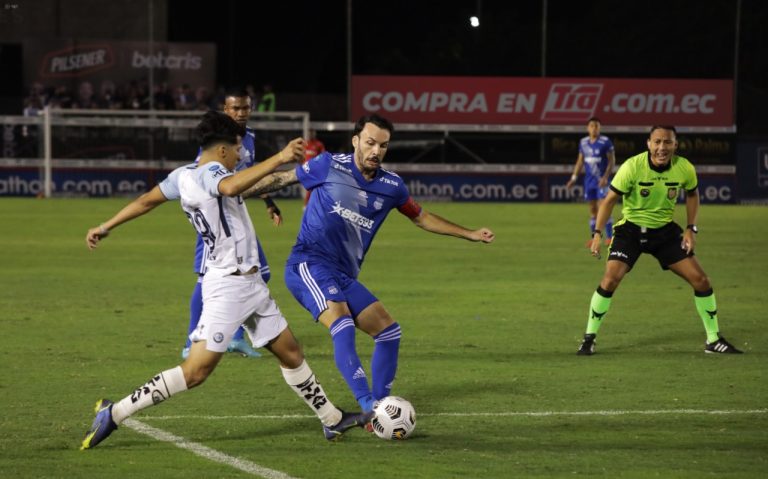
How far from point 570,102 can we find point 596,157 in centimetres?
1220

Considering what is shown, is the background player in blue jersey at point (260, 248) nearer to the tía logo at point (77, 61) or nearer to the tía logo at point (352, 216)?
the tía logo at point (352, 216)

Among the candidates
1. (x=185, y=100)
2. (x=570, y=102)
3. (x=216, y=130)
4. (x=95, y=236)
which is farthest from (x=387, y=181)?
(x=185, y=100)

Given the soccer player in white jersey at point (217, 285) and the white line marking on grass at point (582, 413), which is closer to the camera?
the soccer player in white jersey at point (217, 285)

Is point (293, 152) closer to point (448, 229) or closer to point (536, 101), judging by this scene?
point (448, 229)

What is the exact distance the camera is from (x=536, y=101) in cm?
3847

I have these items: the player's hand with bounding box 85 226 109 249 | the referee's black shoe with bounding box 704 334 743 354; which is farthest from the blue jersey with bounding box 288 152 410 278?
the referee's black shoe with bounding box 704 334 743 354

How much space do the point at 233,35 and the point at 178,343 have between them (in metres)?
35.0

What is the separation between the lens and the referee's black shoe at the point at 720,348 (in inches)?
480

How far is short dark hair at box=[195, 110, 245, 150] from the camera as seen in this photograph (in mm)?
7992

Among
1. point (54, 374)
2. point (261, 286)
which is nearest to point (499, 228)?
point (54, 374)

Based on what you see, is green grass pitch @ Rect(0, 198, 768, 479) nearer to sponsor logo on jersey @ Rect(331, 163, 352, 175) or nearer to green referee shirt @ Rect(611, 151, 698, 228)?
green referee shirt @ Rect(611, 151, 698, 228)

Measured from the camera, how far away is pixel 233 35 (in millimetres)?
46562

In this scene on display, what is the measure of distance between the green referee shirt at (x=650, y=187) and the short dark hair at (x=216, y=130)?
5226 millimetres

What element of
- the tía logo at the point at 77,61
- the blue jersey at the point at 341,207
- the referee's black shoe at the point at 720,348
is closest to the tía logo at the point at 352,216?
the blue jersey at the point at 341,207
